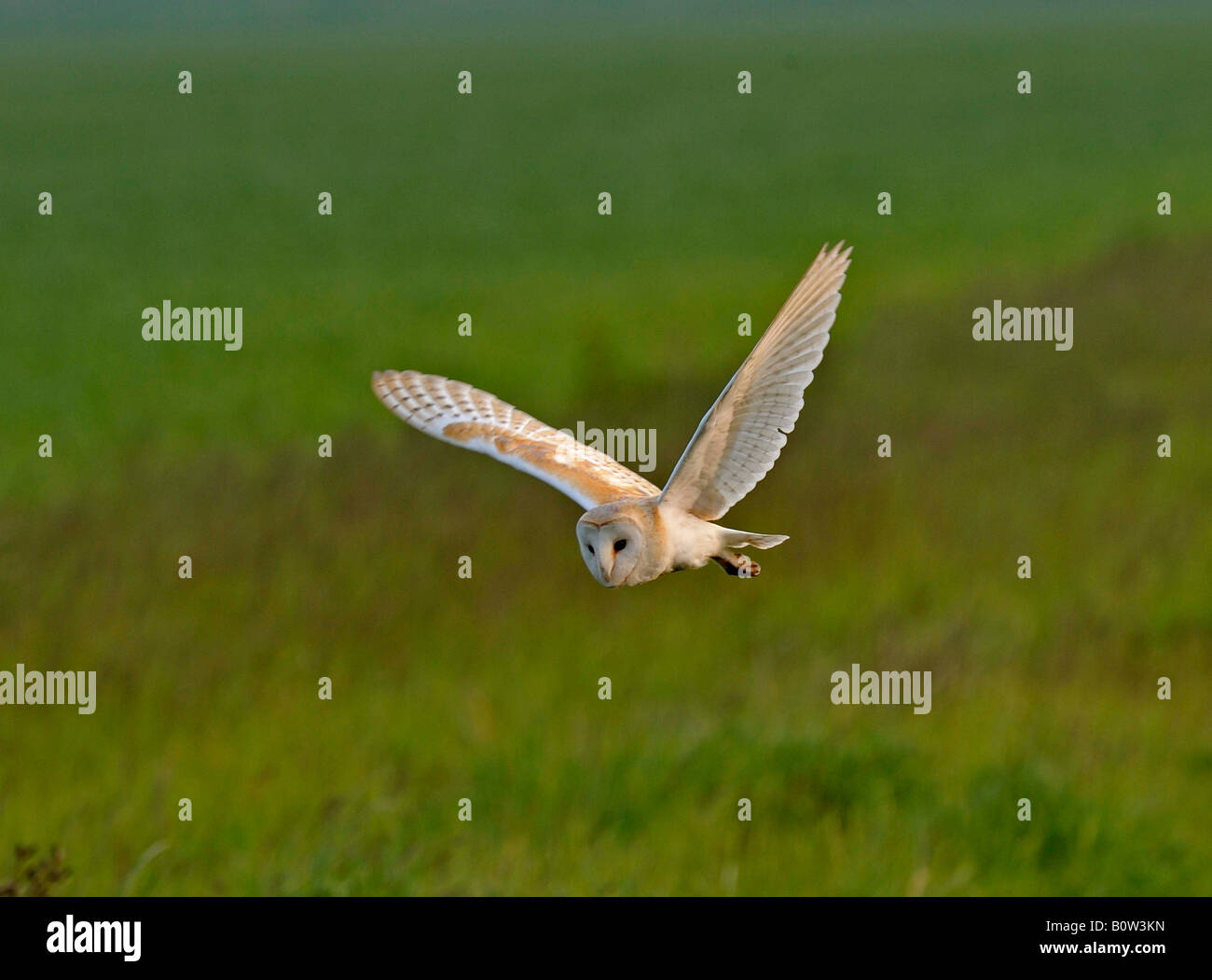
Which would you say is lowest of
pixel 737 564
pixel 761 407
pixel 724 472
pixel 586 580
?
pixel 586 580

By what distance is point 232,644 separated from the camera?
33.3 ft

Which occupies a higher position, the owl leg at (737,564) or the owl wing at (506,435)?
Answer: the owl wing at (506,435)

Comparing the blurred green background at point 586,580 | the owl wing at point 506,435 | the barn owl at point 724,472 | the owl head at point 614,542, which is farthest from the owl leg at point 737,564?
the blurred green background at point 586,580

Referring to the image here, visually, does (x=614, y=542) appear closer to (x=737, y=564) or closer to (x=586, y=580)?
(x=737, y=564)

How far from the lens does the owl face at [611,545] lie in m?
2.28

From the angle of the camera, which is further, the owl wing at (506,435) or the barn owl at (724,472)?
the owl wing at (506,435)

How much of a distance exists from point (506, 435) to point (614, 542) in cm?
110

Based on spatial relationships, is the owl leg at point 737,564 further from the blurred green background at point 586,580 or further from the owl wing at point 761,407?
the blurred green background at point 586,580

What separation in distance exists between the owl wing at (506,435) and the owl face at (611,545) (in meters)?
0.28

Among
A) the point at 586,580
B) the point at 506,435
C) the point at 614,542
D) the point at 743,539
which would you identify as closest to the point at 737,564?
the point at 743,539

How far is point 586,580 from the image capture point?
11117 mm

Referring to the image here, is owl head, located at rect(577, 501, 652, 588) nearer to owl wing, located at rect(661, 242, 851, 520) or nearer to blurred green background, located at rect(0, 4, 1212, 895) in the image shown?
owl wing, located at rect(661, 242, 851, 520)

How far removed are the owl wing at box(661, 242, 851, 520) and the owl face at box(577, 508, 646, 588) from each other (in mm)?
121

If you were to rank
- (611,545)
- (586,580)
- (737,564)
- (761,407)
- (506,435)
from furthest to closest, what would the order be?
(586,580)
(506,435)
(761,407)
(737,564)
(611,545)
